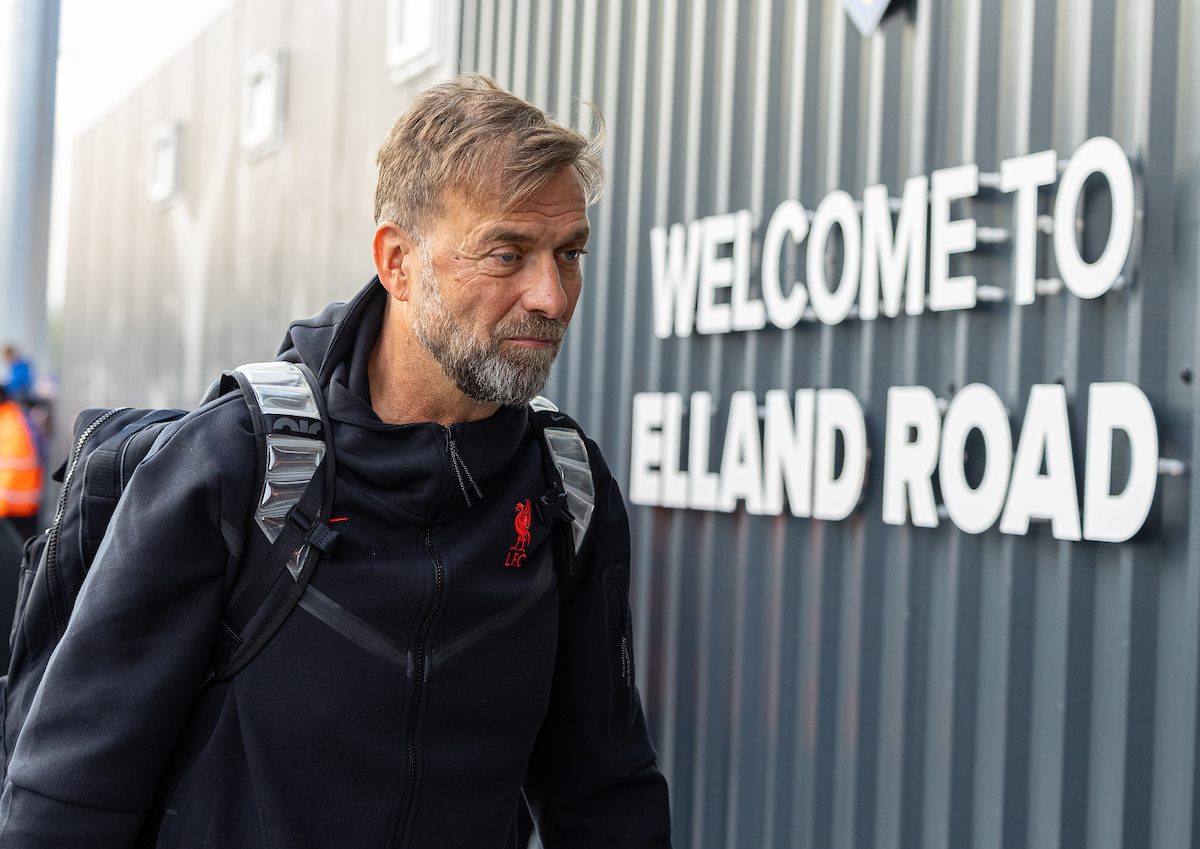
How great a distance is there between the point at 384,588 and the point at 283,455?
0.25 m

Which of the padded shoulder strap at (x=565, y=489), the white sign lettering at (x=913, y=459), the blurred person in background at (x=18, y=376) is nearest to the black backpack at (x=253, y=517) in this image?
the padded shoulder strap at (x=565, y=489)

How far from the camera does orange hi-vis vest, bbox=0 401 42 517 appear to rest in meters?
9.98

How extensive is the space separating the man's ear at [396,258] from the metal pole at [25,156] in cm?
1319

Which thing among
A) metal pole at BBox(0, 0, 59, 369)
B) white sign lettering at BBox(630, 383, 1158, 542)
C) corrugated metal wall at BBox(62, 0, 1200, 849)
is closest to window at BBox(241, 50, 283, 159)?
corrugated metal wall at BBox(62, 0, 1200, 849)

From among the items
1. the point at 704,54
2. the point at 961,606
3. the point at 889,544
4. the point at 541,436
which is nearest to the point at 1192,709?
the point at 961,606

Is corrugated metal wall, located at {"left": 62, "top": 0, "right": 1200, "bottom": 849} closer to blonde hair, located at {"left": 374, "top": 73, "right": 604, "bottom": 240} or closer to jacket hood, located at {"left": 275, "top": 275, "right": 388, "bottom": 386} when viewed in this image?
blonde hair, located at {"left": 374, "top": 73, "right": 604, "bottom": 240}

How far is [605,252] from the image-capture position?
4.64 meters

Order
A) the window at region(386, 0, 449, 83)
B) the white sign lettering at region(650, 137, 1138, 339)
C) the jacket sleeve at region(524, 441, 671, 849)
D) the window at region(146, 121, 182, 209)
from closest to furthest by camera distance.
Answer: the jacket sleeve at region(524, 441, 671, 849)
the white sign lettering at region(650, 137, 1138, 339)
the window at region(386, 0, 449, 83)
the window at region(146, 121, 182, 209)

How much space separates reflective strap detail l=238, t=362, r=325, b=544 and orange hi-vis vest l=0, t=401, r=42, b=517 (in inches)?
365

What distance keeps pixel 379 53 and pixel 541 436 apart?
17.6 ft

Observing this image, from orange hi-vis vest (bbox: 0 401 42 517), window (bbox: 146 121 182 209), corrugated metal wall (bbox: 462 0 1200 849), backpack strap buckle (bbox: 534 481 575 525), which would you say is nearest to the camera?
backpack strap buckle (bbox: 534 481 575 525)

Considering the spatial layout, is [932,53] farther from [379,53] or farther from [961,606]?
[379,53]

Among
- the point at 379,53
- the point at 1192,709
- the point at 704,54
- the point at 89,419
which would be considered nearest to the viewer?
the point at 89,419

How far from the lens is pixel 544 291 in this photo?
5.93 ft
